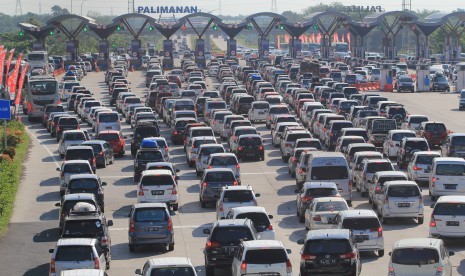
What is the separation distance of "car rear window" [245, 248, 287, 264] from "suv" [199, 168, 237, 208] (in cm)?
1678

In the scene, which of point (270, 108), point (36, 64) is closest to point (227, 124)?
point (270, 108)

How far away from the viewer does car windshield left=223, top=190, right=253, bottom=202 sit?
42500mm

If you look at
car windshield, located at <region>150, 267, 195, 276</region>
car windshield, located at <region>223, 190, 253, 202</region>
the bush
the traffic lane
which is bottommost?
the traffic lane

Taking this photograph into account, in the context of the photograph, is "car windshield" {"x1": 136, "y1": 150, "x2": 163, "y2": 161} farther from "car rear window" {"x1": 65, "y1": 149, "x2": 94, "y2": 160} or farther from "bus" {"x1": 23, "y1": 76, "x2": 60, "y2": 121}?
"bus" {"x1": 23, "y1": 76, "x2": 60, "y2": 121}

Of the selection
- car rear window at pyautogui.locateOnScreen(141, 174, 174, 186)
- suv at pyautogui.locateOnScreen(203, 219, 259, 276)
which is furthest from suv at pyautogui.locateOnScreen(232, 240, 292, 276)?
car rear window at pyautogui.locateOnScreen(141, 174, 174, 186)

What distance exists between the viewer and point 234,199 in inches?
1673

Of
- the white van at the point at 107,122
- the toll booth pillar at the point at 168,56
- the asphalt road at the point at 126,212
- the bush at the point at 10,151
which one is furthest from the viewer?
the toll booth pillar at the point at 168,56

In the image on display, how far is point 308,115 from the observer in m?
77.8

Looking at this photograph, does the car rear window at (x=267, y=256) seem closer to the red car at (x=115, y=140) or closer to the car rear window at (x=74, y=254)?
the car rear window at (x=74, y=254)

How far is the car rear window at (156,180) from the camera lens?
47.0 metres

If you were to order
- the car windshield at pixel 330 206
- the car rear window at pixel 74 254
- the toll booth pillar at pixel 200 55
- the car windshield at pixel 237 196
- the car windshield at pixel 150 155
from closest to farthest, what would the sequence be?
the car rear window at pixel 74 254, the car windshield at pixel 330 206, the car windshield at pixel 237 196, the car windshield at pixel 150 155, the toll booth pillar at pixel 200 55

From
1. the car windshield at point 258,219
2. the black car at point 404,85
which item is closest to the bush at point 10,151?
the car windshield at point 258,219

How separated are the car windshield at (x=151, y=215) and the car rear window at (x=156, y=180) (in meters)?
8.24

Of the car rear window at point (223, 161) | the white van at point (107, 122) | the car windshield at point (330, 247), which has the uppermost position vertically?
the car windshield at point (330, 247)
